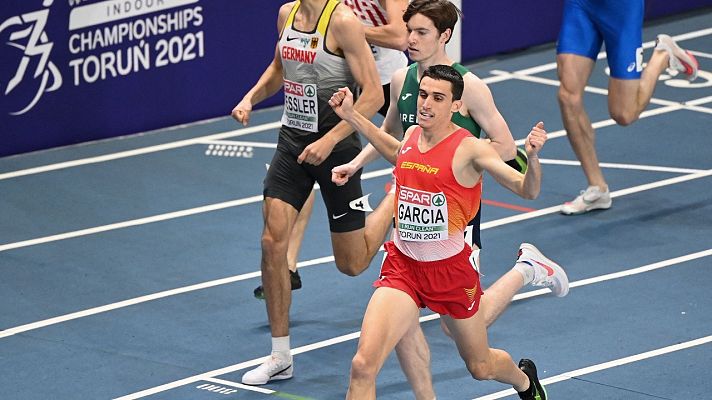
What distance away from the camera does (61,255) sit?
12.8 metres

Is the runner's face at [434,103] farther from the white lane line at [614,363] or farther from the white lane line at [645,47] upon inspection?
the white lane line at [645,47]

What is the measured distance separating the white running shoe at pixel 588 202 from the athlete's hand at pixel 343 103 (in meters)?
5.13

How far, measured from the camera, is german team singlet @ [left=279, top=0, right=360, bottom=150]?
10367 millimetres

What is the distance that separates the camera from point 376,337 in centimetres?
839

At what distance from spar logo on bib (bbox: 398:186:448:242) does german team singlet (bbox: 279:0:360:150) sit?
1.93 meters

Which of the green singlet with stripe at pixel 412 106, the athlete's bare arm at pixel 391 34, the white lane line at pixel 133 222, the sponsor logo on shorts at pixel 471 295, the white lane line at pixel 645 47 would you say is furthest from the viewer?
the white lane line at pixel 645 47

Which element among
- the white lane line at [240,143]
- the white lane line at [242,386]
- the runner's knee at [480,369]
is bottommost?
the white lane line at [240,143]

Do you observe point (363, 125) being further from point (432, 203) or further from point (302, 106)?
point (302, 106)

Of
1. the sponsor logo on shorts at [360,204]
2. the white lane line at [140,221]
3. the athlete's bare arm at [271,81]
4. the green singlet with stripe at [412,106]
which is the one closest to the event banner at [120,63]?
the white lane line at [140,221]

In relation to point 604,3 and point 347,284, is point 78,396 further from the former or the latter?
point 604,3

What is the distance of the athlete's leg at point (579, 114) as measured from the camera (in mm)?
13648

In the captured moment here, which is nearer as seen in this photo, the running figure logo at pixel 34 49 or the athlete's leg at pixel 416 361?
the athlete's leg at pixel 416 361

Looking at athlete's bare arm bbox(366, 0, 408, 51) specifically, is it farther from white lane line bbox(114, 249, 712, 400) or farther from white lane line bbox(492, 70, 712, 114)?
white lane line bbox(492, 70, 712, 114)

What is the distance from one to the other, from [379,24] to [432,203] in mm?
4089
